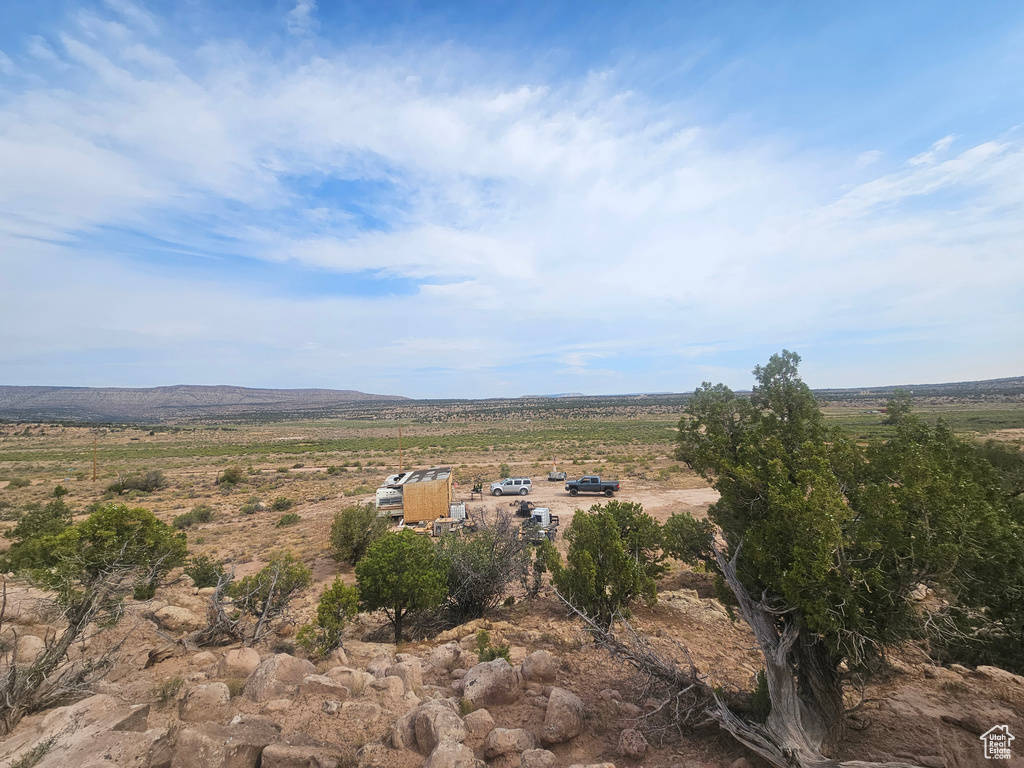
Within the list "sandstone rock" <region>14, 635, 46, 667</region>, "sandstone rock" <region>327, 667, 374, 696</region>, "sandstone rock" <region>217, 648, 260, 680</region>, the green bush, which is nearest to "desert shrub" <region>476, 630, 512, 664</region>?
"sandstone rock" <region>327, 667, 374, 696</region>

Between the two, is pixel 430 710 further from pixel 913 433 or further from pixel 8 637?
pixel 913 433

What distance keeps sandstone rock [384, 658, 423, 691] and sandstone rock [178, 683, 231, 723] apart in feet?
8.07

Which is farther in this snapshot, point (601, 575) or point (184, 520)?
point (184, 520)

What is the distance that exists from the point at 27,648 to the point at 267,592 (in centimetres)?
399

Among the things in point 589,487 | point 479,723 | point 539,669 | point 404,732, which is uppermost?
point 404,732

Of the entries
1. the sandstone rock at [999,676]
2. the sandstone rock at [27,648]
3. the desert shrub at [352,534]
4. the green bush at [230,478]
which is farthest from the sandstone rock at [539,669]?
the green bush at [230,478]

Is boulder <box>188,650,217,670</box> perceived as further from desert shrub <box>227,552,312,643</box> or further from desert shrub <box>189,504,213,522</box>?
desert shrub <box>189,504,213,522</box>

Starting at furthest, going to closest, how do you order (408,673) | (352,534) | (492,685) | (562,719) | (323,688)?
(352,534)
(408,673)
(492,685)
(323,688)
(562,719)

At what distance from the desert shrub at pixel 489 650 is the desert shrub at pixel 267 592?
4.88 m

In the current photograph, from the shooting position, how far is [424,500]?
22.1m

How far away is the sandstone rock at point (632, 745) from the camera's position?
5.95m

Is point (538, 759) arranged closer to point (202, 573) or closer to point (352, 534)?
point (202, 573)

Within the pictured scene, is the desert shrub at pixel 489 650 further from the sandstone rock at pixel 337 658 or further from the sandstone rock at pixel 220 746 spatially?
the sandstone rock at pixel 220 746

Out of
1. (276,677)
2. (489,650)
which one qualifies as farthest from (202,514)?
(489,650)
